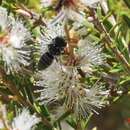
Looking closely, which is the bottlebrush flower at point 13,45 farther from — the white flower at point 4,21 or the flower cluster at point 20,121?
the flower cluster at point 20,121

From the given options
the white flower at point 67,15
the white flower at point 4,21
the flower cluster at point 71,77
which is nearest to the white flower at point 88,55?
the flower cluster at point 71,77

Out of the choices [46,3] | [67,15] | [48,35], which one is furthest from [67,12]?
[48,35]

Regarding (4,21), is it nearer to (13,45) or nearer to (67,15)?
(13,45)

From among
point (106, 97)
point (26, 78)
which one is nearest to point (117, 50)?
point (106, 97)

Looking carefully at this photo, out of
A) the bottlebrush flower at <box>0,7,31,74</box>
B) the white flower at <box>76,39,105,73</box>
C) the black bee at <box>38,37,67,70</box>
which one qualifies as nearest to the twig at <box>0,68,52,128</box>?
the bottlebrush flower at <box>0,7,31,74</box>

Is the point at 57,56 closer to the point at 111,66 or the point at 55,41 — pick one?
the point at 55,41

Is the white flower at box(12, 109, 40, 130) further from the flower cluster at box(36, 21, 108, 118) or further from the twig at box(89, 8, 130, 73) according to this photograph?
the twig at box(89, 8, 130, 73)
